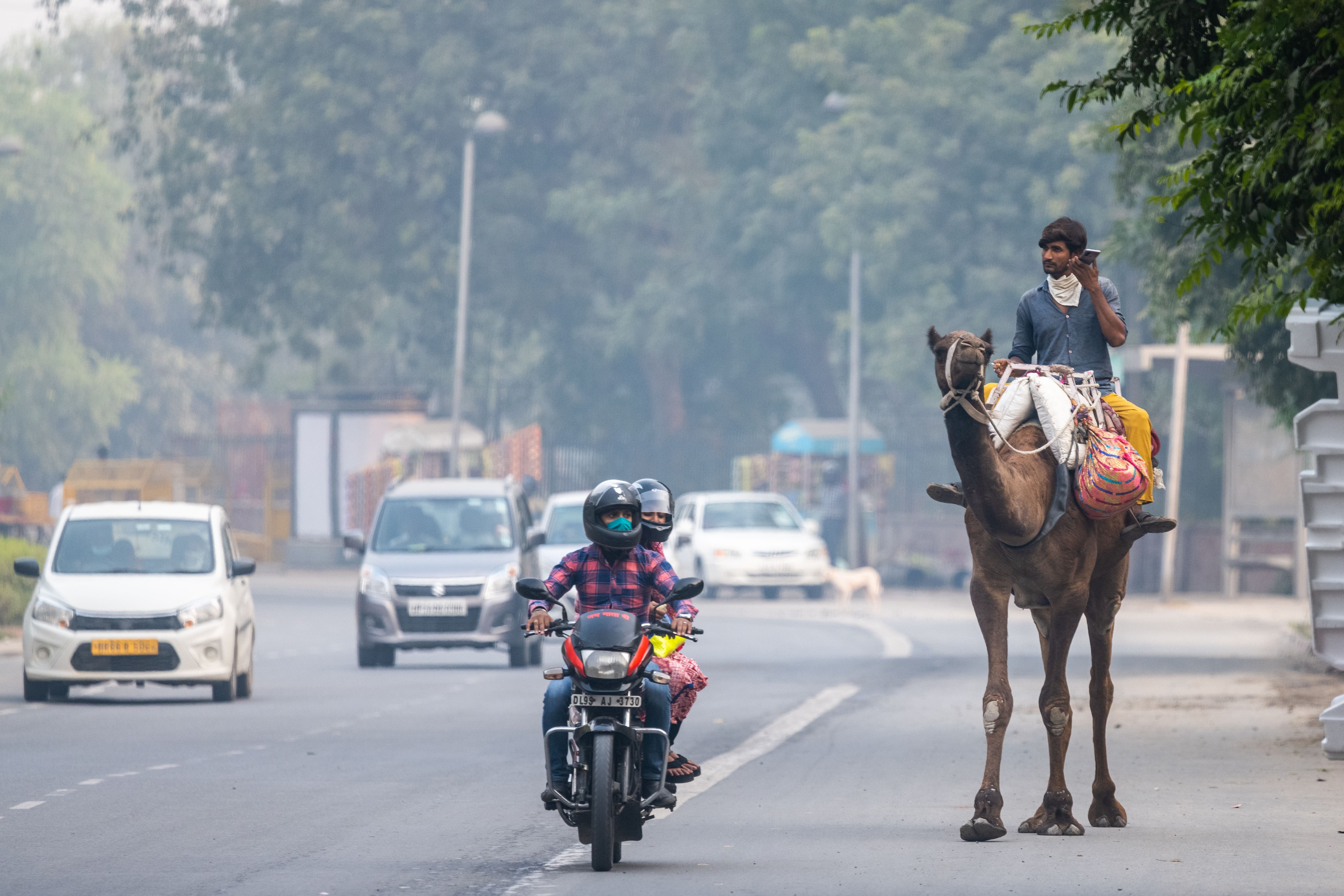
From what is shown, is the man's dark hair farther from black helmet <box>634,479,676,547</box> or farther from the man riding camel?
black helmet <box>634,479,676,547</box>

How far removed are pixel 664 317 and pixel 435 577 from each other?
97.8 feet

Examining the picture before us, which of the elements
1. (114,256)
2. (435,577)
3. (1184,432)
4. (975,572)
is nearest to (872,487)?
(1184,432)

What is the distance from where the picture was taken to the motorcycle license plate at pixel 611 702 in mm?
9758

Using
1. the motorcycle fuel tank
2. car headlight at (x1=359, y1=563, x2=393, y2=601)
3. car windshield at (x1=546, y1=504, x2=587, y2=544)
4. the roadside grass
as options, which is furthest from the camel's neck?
car windshield at (x1=546, y1=504, x2=587, y2=544)

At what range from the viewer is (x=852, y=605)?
39.6 meters

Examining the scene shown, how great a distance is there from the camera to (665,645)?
10359 millimetres

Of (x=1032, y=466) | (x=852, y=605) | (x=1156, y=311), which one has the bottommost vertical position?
(x=852, y=605)

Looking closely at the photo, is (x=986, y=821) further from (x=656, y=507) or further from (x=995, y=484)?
(x=656, y=507)

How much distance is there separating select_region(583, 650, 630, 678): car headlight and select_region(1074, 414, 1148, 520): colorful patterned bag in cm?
266

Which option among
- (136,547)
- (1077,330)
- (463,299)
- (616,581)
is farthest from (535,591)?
(463,299)

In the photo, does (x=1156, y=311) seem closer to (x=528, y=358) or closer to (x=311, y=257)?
(x=311, y=257)

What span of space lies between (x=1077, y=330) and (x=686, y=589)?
2830 millimetres

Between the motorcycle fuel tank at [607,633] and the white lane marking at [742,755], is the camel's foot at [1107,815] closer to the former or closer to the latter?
the white lane marking at [742,755]

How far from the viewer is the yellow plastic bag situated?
405 inches
